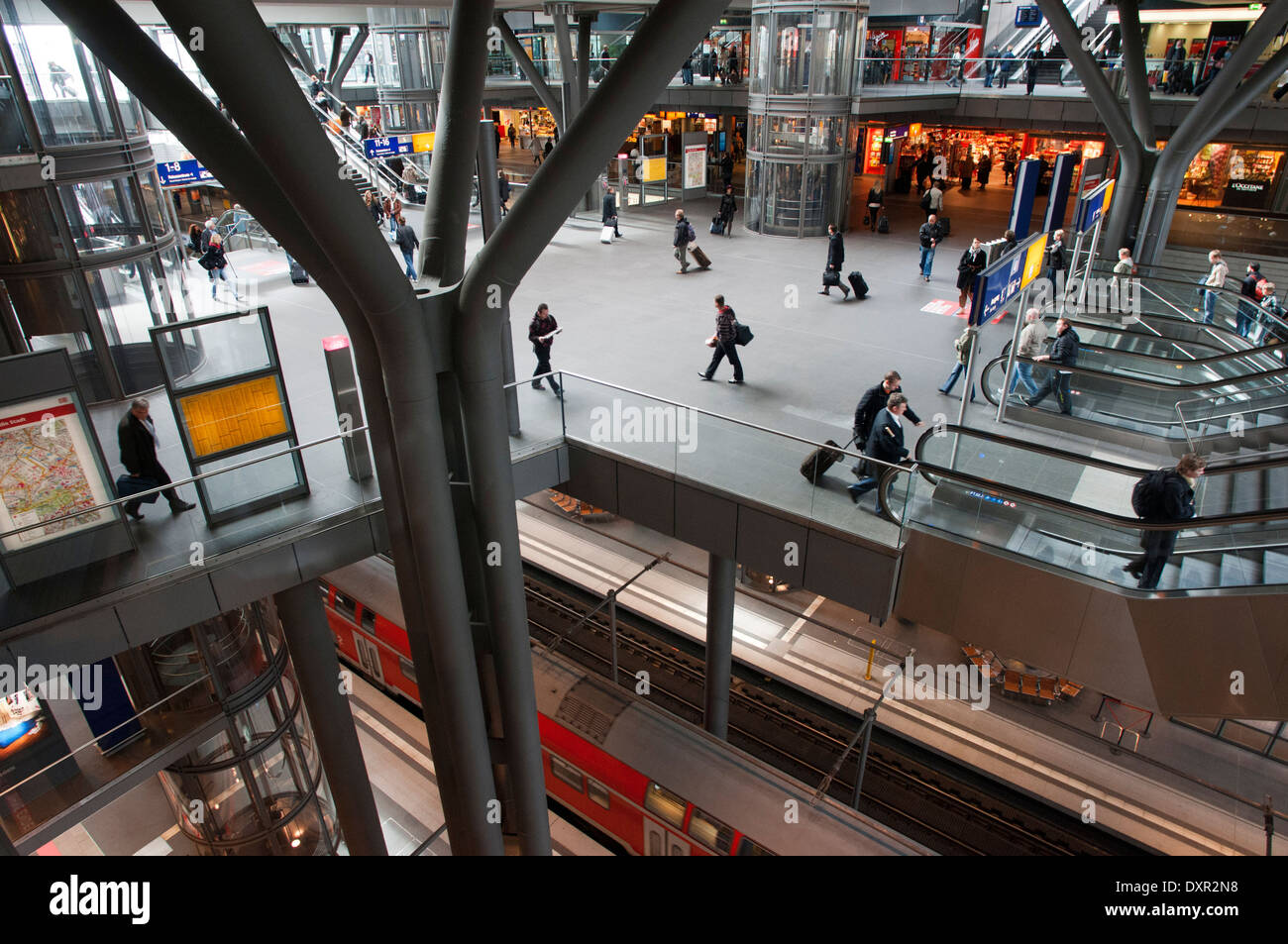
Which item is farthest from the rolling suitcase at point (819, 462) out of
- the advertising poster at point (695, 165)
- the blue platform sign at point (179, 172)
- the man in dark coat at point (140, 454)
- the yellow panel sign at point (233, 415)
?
the advertising poster at point (695, 165)

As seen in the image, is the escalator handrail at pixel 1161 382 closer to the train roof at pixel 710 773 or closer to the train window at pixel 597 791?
the train roof at pixel 710 773

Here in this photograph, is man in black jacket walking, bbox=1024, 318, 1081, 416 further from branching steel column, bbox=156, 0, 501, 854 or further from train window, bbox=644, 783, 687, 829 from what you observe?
branching steel column, bbox=156, 0, 501, 854

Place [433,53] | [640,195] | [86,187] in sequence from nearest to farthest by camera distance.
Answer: [86,187]
[640,195]
[433,53]

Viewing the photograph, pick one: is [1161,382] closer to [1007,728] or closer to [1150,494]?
[1150,494]

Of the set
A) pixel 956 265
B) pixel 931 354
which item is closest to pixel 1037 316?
pixel 931 354

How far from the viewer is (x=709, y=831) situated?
30.2 ft

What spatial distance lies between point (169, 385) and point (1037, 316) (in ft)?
37.3

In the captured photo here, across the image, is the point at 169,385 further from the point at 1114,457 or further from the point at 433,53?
the point at 433,53

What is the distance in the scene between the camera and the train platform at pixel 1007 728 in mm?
11211

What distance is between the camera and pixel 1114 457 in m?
10.3

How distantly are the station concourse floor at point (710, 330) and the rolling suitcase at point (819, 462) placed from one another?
6.02ft

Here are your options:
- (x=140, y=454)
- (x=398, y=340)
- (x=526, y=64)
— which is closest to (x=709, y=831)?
(x=398, y=340)

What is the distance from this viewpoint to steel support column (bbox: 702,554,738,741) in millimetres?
11023

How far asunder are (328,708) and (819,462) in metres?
6.47
